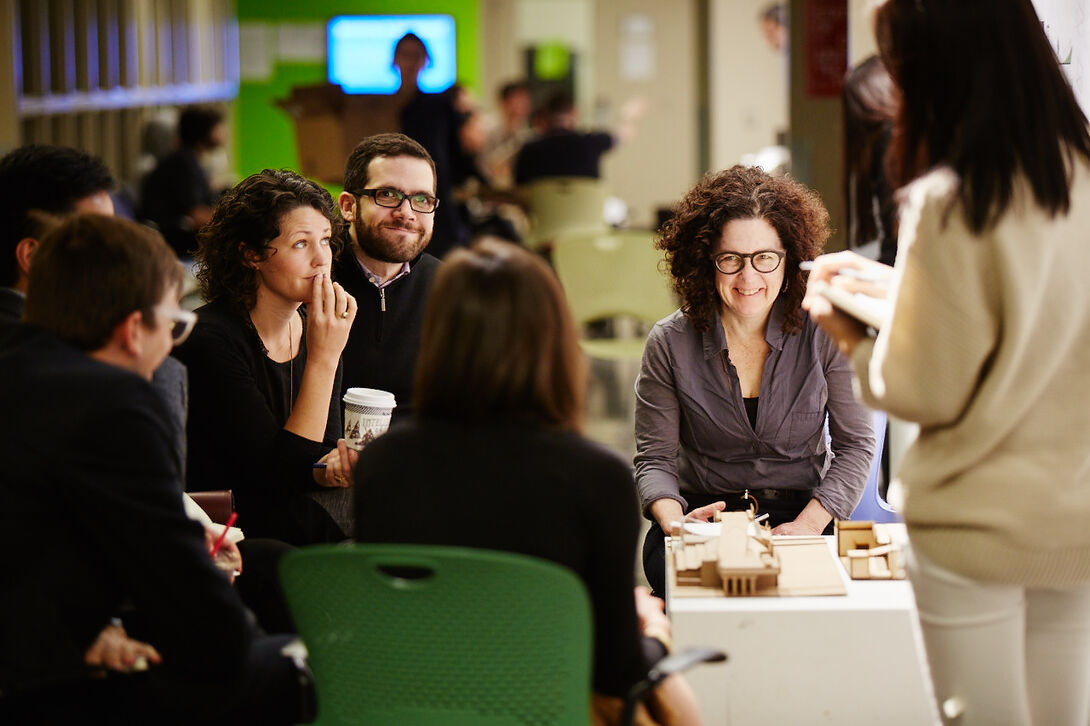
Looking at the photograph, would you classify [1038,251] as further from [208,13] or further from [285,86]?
[208,13]

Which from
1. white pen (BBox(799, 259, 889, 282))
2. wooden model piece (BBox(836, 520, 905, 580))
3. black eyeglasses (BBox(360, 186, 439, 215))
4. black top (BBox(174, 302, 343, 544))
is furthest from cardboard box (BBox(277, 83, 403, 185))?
white pen (BBox(799, 259, 889, 282))

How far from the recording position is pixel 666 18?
11984 millimetres

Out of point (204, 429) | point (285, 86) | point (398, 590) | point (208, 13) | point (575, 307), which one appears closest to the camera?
point (398, 590)

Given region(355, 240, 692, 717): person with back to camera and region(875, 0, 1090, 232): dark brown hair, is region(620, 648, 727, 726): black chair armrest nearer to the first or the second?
region(355, 240, 692, 717): person with back to camera

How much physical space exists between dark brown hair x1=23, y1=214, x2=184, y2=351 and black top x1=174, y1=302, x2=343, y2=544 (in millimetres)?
805

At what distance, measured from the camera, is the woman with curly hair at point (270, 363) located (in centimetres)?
265

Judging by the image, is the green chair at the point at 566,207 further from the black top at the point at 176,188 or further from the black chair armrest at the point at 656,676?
the black chair armrest at the point at 656,676

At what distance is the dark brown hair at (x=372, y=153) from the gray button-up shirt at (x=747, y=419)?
0.79 metres

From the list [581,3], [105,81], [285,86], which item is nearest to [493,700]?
[105,81]

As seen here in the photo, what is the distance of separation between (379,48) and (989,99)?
9560 mm

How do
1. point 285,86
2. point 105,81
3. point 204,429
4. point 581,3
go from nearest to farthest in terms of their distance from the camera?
point 204,429, point 105,81, point 285,86, point 581,3

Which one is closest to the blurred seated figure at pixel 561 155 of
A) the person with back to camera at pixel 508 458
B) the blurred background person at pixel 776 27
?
the blurred background person at pixel 776 27

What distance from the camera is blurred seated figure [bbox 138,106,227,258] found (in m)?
7.20

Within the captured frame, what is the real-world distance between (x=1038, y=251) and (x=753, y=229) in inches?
41.9
